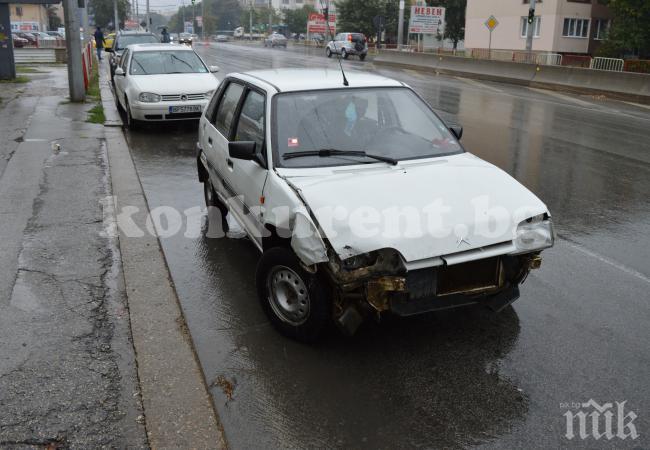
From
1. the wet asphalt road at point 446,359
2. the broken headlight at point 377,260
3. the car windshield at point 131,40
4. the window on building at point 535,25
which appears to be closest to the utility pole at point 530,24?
the window on building at point 535,25

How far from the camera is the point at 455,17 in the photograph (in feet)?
189

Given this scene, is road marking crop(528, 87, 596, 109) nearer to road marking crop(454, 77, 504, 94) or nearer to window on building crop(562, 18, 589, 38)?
road marking crop(454, 77, 504, 94)

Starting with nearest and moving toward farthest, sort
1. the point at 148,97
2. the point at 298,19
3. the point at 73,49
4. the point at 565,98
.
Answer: the point at 148,97 → the point at 73,49 → the point at 565,98 → the point at 298,19

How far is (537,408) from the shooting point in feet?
12.2

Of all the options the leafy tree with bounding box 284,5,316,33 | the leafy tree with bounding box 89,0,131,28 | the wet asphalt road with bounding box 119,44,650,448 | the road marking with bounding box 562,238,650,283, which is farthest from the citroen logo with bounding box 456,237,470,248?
the leafy tree with bounding box 284,5,316,33

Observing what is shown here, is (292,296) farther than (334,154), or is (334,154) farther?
(334,154)

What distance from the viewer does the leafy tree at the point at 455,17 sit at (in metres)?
57.1

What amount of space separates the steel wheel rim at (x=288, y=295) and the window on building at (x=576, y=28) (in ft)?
150

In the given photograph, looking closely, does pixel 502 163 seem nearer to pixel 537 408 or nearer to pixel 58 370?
pixel 537 408

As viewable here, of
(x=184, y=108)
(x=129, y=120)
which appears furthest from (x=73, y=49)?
(x=184, y=108)

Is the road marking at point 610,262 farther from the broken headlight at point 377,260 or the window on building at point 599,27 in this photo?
the window on building at point 599,27

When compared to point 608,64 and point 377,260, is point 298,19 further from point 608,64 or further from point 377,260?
point 377,260

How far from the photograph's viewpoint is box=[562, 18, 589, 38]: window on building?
45.0m

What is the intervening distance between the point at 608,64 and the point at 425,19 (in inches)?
747
